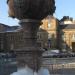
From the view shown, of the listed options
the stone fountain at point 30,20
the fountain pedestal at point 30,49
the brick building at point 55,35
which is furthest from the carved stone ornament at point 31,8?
the brick building at point 55,35

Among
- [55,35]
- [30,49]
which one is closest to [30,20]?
[30,49]

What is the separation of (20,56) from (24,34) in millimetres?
384

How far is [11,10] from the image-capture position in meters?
5.92

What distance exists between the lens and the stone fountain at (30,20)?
5684mm

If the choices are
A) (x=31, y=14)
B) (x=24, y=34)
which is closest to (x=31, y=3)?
(x=31, y=14)

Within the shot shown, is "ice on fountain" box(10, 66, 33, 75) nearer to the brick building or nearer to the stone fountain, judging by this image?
the stone fountain

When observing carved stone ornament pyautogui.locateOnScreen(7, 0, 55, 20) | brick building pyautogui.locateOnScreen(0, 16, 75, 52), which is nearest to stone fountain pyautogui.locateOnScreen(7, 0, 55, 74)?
carved stone ornament pyautogui.locateOnScreen(7, 0, 55, 20)

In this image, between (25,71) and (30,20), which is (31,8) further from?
(25,71)

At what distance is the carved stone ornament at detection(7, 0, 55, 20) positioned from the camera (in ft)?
18.6

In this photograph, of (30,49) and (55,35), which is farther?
(55,35)

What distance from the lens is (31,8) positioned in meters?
5.69

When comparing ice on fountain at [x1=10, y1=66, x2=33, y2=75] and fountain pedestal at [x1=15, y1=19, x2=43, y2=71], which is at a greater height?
fountain pedestal at [x1=15, y1=19, x2=43, y2=71]

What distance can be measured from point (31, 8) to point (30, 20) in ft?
0.76

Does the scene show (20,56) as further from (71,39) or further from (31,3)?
(71,39)
